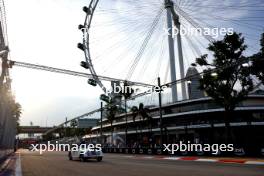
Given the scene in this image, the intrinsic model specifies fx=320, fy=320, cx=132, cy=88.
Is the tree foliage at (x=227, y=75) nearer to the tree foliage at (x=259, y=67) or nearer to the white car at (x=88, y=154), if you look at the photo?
the tree foliage at (x=259, y=67)

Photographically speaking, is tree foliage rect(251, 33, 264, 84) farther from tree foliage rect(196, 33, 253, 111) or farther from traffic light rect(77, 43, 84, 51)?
traffic light rect(77, 43, 84, 51)

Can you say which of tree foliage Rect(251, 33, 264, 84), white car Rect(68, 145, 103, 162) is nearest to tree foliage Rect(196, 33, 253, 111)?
tree foliage Rect(251, 33, 264, 84)

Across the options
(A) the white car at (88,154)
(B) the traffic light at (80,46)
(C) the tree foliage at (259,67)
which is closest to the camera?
(A) the white car at (88,154)

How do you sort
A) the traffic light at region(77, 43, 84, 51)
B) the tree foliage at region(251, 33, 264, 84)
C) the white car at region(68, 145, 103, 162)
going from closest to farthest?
the white car at region(68, 145, 103, 162)
the tree foliage at region(251, 33, 264, 84)
the traffic light at region(77, 43, 84, 51)

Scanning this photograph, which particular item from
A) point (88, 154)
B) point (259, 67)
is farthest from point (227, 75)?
point (88, 154)

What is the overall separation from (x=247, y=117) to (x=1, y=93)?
4938 centimetres

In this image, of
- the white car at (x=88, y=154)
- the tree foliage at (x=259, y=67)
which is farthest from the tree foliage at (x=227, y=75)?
the white car at (x=88, y=154)

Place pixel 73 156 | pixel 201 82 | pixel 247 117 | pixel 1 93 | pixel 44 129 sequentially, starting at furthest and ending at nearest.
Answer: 1. pixel 44 129
2. pixel 247 117
3. pixel 201 82
4. pixel 73 156
5. pixel 1 93

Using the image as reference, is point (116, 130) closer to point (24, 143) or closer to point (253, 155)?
point (24, 143)

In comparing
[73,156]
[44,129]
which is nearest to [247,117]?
[73,156]

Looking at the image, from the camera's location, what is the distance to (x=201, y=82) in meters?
34.7

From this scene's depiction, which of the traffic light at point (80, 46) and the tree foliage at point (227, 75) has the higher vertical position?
the traffic light at point (80, 46)

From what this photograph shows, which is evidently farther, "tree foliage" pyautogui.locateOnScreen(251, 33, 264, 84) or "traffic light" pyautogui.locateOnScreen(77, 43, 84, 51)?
"traffic light" pyautogui.locateOnScreen(77, 43, 84, 51)

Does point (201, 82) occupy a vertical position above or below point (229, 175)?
above
